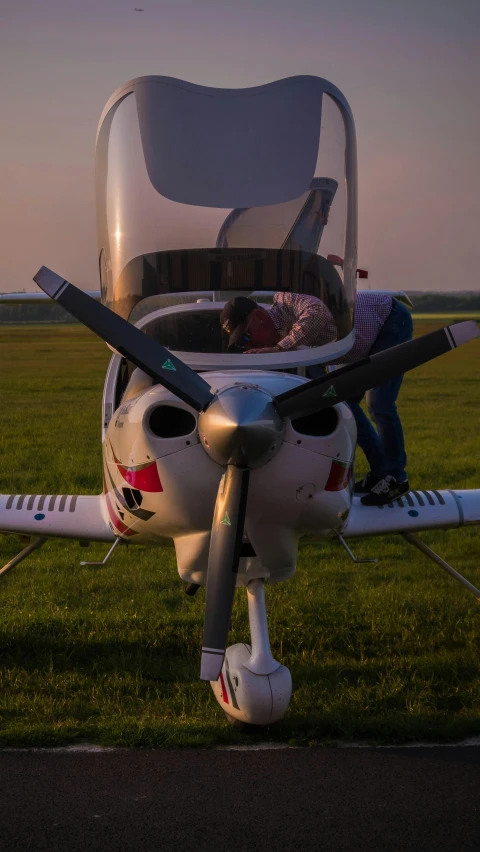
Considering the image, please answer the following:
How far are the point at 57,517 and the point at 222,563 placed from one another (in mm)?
2197

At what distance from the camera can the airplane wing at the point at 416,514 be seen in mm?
6934

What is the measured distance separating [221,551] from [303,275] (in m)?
1.87

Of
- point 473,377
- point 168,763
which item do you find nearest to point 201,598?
point 168,763

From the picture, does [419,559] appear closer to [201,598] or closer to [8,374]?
[201,598]

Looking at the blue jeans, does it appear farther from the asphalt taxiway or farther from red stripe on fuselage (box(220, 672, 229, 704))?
the asphalt taxiway

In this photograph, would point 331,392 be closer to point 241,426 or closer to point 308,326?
point 241,426

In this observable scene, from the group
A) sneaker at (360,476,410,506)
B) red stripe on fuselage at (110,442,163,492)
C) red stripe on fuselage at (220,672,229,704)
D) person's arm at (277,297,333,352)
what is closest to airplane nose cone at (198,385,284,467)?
red stripe on fuselage at (110,442,163,492)

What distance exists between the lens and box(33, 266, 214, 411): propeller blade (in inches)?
196

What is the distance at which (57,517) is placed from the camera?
702 cm

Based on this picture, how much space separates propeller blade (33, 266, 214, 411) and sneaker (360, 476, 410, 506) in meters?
2.38

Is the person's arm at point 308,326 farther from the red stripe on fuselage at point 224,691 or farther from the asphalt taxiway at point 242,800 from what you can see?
the asphalt taxiway at point 242,800

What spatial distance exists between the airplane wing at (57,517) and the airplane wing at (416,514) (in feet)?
5.47

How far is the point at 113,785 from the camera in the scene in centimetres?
488

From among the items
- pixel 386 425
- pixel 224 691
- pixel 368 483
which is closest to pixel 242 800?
pixel 224 691
